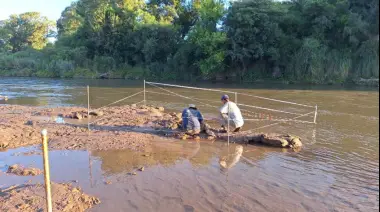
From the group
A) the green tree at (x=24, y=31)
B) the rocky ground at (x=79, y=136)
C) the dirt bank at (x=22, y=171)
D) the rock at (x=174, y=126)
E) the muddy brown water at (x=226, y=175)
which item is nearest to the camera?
the rocky ground at (x=79, y=136)

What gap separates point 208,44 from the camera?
1389 inches

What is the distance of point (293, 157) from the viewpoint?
27.9ft

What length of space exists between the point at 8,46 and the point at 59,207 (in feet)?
223

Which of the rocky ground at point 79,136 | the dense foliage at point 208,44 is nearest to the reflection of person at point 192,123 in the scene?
the rocky ground at point 79,136

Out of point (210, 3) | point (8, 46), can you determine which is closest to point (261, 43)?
point (210, 3)

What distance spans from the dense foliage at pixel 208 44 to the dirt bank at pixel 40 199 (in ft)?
68.8

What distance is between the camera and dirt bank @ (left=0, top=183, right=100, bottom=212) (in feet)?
17.2

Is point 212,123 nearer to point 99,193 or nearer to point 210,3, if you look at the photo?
point 99,193

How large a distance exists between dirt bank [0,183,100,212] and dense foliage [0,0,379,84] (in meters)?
21.0

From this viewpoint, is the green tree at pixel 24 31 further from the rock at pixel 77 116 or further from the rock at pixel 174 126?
the rock at pixel 174 126

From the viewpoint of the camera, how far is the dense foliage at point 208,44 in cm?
3127

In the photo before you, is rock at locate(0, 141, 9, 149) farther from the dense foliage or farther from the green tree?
the green tree

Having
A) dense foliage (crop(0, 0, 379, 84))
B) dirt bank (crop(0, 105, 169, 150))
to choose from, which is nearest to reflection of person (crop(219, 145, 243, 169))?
dirt bank (crop(0, 105, 169, 150))

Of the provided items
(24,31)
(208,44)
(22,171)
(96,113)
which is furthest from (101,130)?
(24,31)
